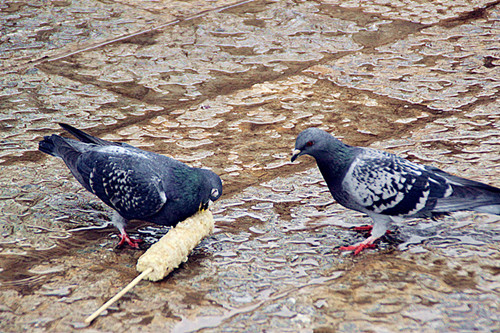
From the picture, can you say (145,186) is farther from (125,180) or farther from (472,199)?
(472,199)

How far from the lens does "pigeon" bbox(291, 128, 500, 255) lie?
12.3ft

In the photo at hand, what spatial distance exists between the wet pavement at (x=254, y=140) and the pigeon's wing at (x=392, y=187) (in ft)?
1.00

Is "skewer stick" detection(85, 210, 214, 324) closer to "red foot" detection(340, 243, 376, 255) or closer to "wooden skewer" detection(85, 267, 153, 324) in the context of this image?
"wooden skewer" detection(85, 267, 153, 324)

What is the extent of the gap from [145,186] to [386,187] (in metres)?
1.64

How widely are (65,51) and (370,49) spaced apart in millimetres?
3766

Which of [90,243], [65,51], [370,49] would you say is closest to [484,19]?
[370,49]

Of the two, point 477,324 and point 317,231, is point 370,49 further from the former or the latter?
point 477,324

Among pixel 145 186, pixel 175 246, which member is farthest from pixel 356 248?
pixel 145 186

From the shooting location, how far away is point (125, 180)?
3910 mm

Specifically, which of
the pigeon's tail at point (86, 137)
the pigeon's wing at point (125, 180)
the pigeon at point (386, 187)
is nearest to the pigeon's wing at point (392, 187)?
the pigeon at point (386, 187)

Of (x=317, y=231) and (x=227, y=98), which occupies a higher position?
(x=227, y=98)

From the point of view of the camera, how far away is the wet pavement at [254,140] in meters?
3.30

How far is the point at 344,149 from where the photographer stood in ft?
13.1

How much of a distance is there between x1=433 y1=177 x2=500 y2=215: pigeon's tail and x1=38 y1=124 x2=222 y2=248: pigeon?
5.05 ft
